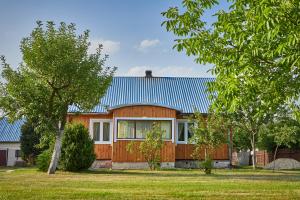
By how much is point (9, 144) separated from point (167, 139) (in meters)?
Result: 20.7

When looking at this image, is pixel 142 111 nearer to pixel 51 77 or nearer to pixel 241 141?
pixel 51 77

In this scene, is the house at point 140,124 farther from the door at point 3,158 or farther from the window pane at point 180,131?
the door at point 3,158

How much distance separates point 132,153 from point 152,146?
2.84 metres

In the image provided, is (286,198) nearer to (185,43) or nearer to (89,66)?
(185,43)

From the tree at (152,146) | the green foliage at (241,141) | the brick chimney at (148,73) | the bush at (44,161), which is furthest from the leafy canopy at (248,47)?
the green foliage at (241,141)

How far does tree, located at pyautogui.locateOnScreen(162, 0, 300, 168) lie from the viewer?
823 centimetres

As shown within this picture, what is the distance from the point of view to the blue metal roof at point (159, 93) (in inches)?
1258

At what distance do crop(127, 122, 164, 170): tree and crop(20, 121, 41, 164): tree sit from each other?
14293mm

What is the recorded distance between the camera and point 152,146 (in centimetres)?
2723

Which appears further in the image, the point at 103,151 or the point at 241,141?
the point at 241,141

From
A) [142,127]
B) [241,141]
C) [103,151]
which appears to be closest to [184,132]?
[142,127]

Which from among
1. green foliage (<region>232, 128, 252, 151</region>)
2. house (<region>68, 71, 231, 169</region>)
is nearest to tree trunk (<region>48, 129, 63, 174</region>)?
house (<region>68, 71, 231, 169</region>)

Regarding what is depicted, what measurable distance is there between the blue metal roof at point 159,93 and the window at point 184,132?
34.0 inches

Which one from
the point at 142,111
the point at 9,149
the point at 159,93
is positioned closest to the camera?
the point at 142,111
